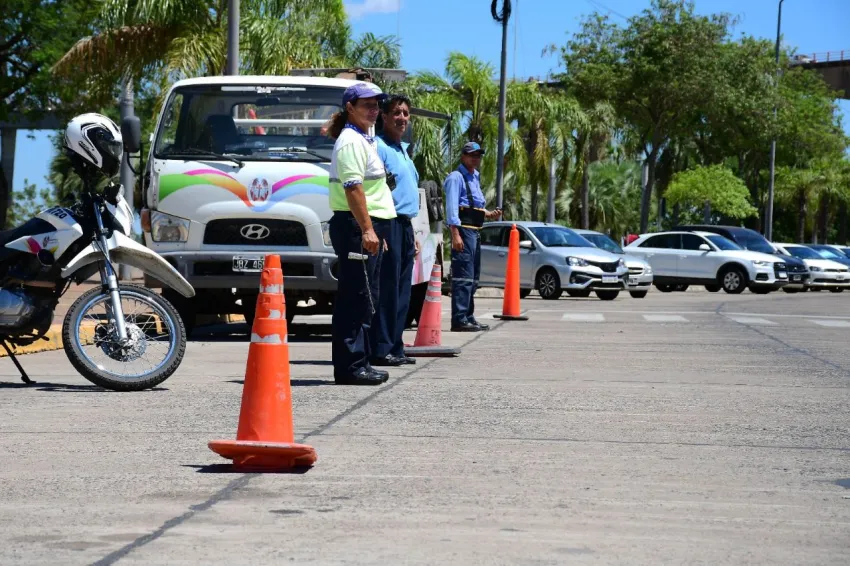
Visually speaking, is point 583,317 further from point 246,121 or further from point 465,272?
point 246,121

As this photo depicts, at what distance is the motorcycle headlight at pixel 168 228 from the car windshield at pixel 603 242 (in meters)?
18.2

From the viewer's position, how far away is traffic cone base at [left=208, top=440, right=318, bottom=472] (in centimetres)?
585

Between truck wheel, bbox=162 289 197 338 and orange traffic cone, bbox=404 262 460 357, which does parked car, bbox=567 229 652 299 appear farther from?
orange traffic cone, bbox=404 262 460 357

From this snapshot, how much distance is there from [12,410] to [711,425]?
388 cm

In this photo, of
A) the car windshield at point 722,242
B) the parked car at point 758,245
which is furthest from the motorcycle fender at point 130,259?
the parked car at point 758,245

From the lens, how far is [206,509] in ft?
16.9

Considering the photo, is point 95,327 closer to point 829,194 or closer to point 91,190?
point 91,190

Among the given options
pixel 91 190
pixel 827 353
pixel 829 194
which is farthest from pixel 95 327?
pixel 829 194

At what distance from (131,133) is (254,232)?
4179 millimetres

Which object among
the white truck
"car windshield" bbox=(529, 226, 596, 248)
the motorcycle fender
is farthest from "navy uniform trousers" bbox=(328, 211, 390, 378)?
"car windshield" bbox=(529, 226, 596, 248)

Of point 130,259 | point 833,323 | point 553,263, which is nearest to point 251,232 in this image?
point 130,259

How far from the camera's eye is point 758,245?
123 ft

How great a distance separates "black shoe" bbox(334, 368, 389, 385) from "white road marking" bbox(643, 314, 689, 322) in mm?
10565

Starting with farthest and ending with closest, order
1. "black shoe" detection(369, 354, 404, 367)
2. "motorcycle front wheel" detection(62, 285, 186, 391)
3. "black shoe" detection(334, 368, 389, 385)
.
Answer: "black shoe" detection(369, 354, 404, 367)
"black shoe" detection(334, 368, 389, 385)
"motorcycle front wheel" detection(62, 285, 186, 391)
